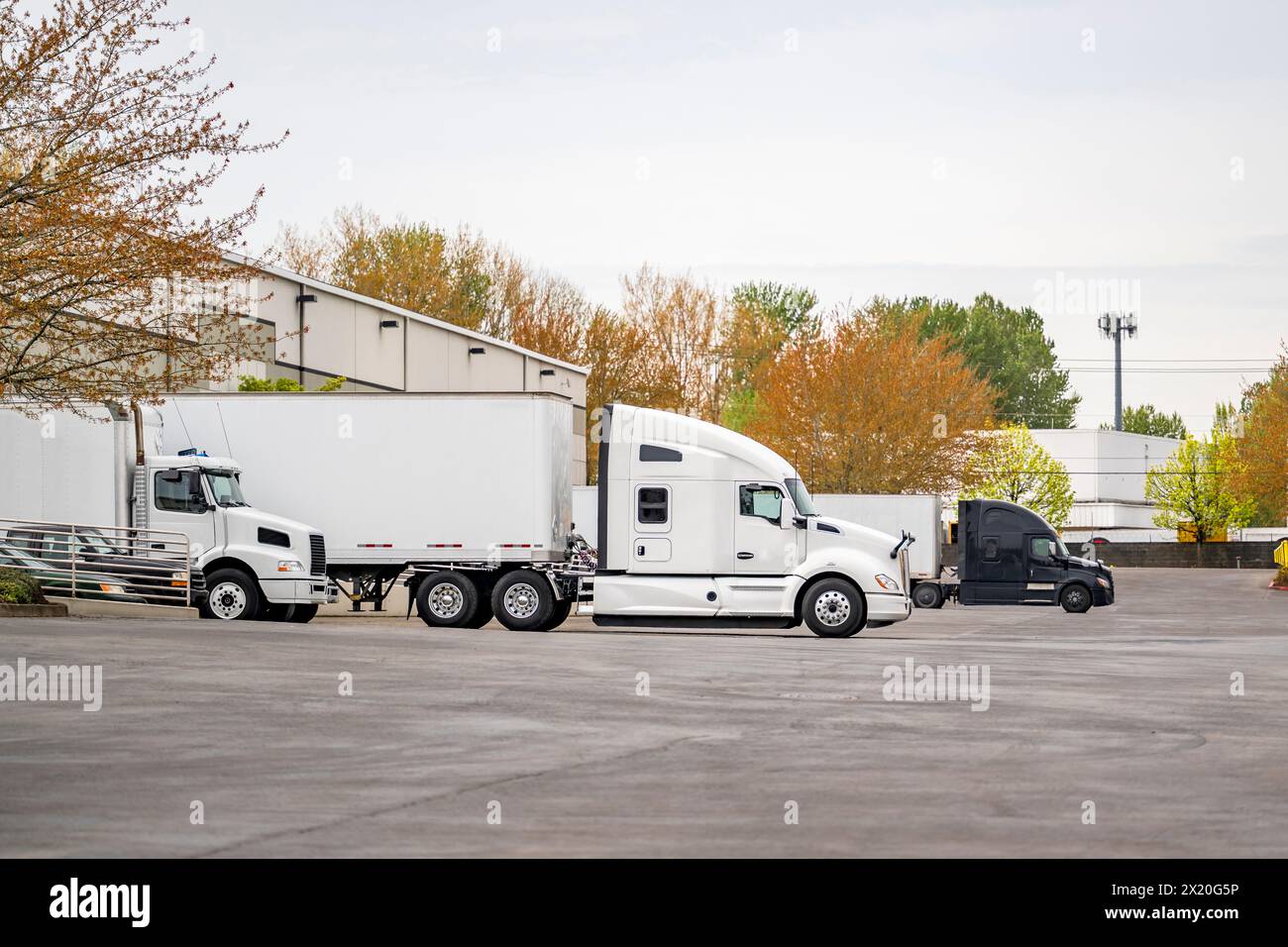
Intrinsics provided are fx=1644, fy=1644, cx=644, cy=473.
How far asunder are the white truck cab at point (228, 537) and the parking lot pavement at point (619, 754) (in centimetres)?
509

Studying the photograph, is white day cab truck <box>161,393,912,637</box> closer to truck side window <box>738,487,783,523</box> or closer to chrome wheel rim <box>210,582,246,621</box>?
truck side window <box>738,487,783,523</box>

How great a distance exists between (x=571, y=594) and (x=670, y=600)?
1738mm

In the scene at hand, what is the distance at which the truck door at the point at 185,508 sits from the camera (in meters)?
25.0

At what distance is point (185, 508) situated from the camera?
25109 millimetres

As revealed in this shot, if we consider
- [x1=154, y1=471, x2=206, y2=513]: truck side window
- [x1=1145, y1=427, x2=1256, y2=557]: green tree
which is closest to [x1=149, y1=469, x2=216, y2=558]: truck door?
[x1=154, y1=471, x2=206, y2=513]: truck side window

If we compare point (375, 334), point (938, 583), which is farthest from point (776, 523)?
point (375, 334)

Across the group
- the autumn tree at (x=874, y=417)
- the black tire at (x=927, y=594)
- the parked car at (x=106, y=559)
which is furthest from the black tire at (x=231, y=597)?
the autumn tree at (x=874, y=417)

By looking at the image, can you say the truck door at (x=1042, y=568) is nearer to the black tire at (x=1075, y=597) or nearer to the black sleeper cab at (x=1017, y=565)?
the black sleeper cab at (x=1017, y=565)

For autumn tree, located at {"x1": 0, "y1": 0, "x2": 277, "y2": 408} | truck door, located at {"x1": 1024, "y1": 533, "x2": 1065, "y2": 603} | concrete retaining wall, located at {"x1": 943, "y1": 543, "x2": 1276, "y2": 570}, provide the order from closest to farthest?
autumn tree, located at {"x1": 0, "y1": 0, "x2": 277, "y2": 408}
truck door, located at {"x1": 1024, "y1": 533, "x2": 1065, "y2": 603}
concrete retaining wall, located at {"x1": 943, "y1": 543, "x2": 1276, "y2": 570}

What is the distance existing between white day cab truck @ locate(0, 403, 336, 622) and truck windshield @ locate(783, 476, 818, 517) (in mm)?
7254

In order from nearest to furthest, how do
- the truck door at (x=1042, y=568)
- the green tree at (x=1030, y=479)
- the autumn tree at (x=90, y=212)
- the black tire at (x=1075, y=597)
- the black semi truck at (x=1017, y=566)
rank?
the autumn tree at (x=90, y=212) → the black tire at (x=1075, y=597) → the black semi truck at (x=1017, y=566) → the truck door at (x=1042, y=568) → the green tree at (x=1030, y=479)

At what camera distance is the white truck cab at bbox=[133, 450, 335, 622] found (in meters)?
24.8

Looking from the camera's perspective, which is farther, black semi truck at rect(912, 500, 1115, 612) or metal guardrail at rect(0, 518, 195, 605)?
black semi truck at rect(912, 500, 1115, 612)

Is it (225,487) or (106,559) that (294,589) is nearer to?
(225,487)
